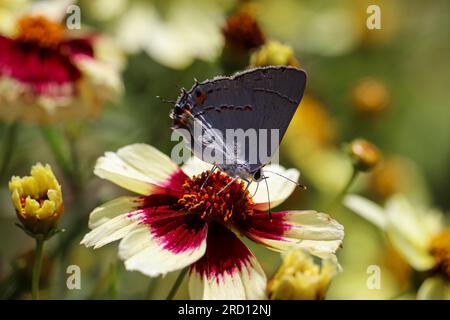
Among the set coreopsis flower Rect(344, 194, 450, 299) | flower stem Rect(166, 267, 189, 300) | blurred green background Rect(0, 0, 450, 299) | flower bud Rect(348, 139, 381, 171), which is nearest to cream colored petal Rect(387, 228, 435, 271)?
coreopsis flower Rect(344, 194, 450, 299)

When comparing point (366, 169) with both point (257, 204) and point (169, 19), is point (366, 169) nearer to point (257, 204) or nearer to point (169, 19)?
point (257, 204)

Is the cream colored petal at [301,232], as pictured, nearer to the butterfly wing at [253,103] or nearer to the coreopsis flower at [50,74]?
the butterfly wing at [253,103]

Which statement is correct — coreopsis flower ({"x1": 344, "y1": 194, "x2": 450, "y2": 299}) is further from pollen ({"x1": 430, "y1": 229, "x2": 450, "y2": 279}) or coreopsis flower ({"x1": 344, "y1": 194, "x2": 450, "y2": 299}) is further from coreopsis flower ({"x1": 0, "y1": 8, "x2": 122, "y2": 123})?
coreopsis flower ({"x1": 0, "y1": 8, "x2": 122, "y2": 123})

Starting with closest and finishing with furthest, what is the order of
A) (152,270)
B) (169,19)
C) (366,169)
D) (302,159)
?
(152,270) → (366,169) → (169,19) → (302,159)

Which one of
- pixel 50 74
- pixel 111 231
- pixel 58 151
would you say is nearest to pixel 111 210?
pixel 111 231

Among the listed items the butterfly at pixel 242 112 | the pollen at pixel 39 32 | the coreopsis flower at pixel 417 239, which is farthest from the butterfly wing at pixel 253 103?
the pollen at pixel 39 32

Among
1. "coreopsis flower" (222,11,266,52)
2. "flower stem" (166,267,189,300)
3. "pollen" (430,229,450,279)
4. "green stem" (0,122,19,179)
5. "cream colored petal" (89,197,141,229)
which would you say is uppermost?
"coreopsis flower" (222,11,266,52)
